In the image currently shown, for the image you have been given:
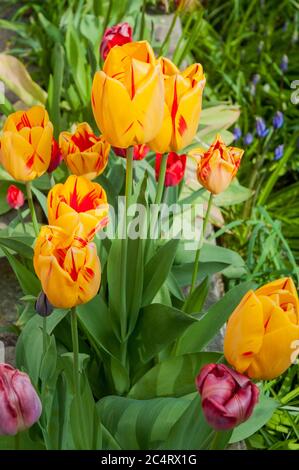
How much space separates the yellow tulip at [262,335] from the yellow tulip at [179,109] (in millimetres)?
264

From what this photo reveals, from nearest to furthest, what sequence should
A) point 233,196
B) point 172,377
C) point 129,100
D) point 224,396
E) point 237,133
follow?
point 224,396, point 129,100, point 172,377, point 233,196, point 237,133

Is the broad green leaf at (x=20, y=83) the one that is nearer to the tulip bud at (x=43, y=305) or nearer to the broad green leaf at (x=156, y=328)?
the broad green leaf at (x=156, y=328)

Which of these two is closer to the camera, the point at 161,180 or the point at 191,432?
the point at 191,432

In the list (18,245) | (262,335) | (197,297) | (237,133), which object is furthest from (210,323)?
(237,133)

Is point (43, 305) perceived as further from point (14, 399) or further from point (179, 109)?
point (179, 109)

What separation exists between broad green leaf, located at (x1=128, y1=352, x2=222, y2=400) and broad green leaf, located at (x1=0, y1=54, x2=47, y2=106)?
3.20 ft

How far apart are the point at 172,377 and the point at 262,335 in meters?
0.45

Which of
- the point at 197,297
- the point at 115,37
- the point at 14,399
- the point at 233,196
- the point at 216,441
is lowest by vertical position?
the point at 233,196

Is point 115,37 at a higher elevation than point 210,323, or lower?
higher

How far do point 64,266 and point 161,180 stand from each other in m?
0.33

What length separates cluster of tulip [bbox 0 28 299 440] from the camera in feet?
2.88

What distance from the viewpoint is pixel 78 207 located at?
42.4 inches

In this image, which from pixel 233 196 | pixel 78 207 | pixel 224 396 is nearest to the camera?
pixel 224 396

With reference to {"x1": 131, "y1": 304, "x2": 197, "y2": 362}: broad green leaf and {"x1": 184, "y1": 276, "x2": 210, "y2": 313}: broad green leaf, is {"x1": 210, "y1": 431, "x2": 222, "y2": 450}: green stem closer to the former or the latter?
{"x1": 131, "y1": 304, "x2": 197, "y2": 362}: broad green leaf
